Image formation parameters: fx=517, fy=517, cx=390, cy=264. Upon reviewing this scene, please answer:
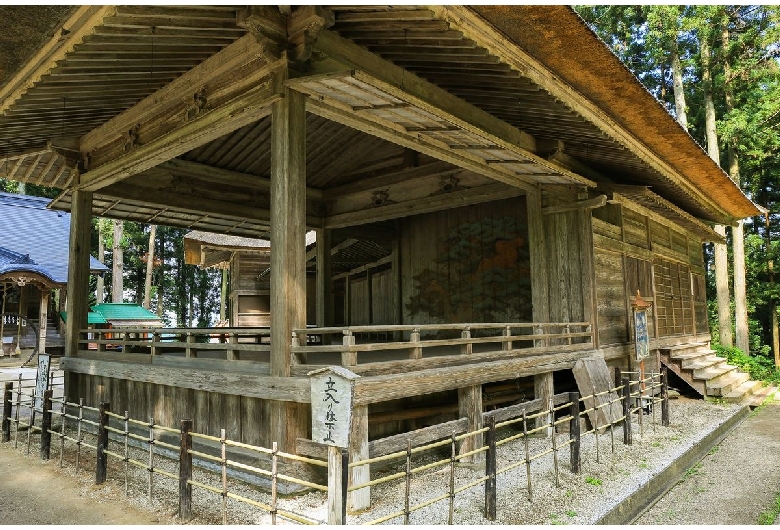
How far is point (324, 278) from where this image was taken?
1234 cm

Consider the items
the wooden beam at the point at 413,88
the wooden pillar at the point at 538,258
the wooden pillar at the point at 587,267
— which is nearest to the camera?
the wooden beam at the point at 413,88

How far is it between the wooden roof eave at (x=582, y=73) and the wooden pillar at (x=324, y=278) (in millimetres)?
6845

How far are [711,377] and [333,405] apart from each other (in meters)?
10.8

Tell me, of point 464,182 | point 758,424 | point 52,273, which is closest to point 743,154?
point 758,424

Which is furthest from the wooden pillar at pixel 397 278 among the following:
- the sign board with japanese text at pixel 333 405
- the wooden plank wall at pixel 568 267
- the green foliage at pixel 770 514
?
the sign board with japanese text at pixel 333 405

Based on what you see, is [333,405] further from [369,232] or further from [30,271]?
[30,271]

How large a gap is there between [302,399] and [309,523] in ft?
3.75

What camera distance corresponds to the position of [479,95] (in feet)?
22.6

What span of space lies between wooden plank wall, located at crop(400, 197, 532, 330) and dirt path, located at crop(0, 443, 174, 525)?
778 cm

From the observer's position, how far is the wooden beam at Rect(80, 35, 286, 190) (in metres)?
5.74

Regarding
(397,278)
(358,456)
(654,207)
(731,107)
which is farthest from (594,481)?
(731,107)

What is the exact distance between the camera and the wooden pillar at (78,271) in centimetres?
879

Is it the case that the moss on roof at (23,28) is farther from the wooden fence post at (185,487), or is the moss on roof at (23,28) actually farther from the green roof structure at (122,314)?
the green roof structure at (122,314)

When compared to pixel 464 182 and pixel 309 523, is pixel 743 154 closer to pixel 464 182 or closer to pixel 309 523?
pixel 464 182
